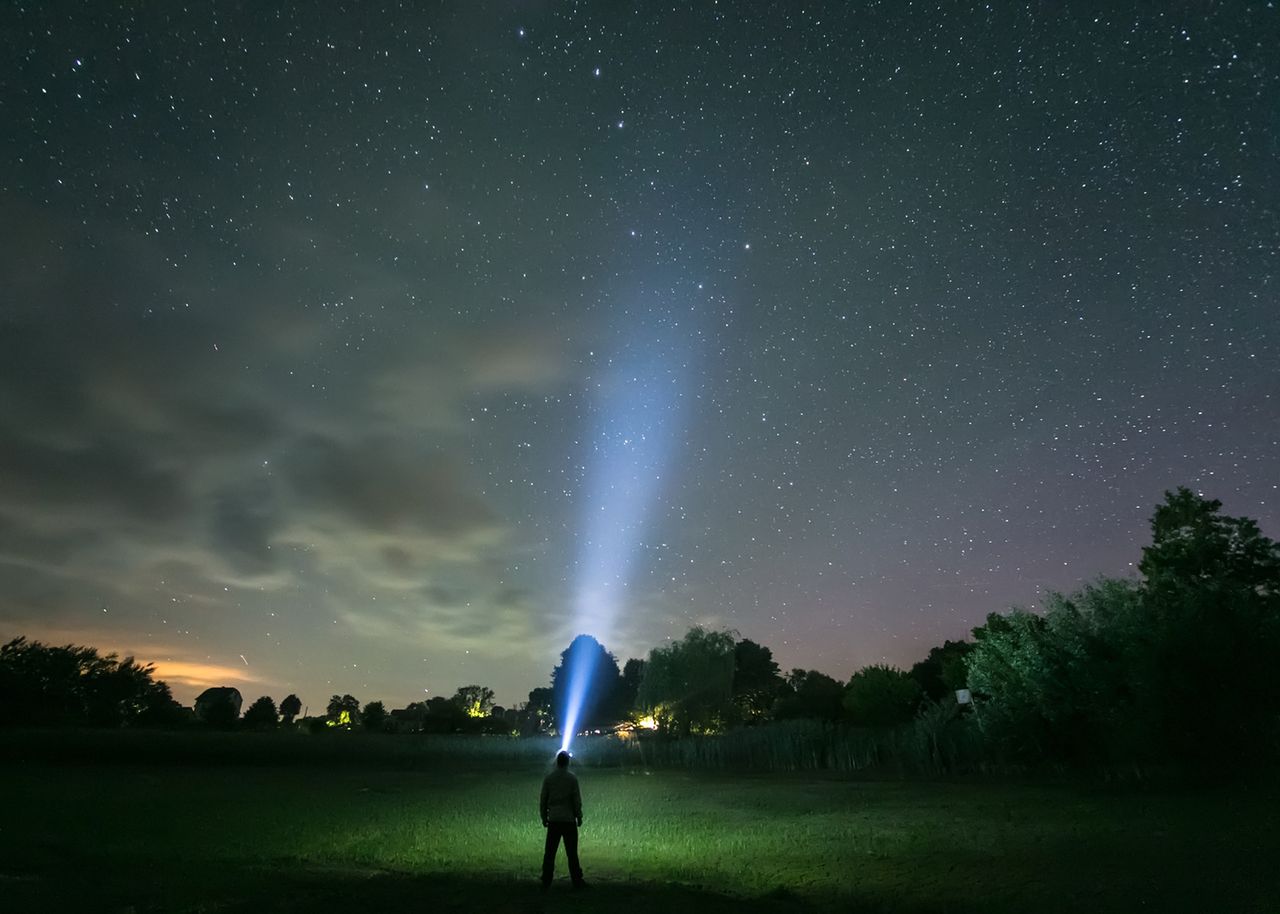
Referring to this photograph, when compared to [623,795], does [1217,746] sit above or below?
above

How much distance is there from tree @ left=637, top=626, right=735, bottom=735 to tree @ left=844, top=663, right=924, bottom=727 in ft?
61.3

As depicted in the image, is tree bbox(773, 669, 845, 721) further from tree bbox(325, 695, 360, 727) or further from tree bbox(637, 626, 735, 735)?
tree bbox(325, 695, 360, 727)

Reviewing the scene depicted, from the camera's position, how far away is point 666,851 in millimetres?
15875

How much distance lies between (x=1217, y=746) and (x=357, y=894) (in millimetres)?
22480

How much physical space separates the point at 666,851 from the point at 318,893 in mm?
7793

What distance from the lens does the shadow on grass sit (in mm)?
9453

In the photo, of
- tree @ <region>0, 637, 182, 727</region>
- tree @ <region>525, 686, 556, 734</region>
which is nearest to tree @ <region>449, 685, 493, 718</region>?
tree @ <region>525, 686, 556, 734</region>

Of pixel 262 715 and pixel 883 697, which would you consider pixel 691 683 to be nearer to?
pixel 883 697

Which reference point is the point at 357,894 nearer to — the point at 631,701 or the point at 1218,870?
the point at 1218,870

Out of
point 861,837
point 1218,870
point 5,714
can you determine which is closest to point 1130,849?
point 1218,870

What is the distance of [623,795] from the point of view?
30375 millimetres

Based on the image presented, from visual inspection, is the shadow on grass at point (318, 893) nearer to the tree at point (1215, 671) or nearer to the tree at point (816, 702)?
the tree at point (1215, 671)

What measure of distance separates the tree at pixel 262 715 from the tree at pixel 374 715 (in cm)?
1340

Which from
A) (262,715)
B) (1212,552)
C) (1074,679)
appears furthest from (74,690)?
(1212,552)
